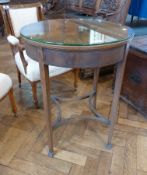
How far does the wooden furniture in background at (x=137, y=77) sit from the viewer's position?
158cm

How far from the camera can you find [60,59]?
94cm

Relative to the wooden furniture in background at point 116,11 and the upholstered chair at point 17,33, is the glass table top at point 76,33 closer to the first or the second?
the upholstered chair at point 17,33

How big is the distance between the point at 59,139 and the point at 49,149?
16 cm

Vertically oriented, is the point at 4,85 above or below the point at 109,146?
above

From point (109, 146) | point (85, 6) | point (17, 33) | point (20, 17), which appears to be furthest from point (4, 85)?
point (85, 6)

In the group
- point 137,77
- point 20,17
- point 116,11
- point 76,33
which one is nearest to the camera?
point 76,33

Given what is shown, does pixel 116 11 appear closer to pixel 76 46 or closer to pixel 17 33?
pixel 17 33

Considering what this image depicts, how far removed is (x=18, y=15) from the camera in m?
1.75

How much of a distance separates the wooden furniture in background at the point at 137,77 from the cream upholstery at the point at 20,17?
36.7 inches

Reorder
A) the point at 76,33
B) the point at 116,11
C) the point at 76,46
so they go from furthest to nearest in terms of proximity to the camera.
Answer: the point at 116,11
the point at 76,33
the point at 76,46

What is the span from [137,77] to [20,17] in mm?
1138

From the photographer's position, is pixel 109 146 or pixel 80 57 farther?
pixel 109 146

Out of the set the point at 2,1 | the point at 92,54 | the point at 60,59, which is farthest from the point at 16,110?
the point at 2,1

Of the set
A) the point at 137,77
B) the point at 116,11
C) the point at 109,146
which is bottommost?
the point at 109,146
